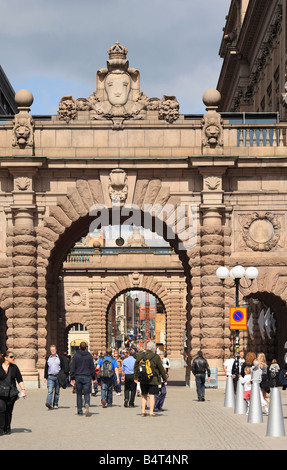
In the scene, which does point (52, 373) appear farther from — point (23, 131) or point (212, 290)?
point (23, 131)

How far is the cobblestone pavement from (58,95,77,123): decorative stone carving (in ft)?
45.4

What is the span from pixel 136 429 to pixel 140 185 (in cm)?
1981

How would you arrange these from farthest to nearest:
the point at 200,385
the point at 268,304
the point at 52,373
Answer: the point at 268,304
the point at 200,385
the point at 52,373

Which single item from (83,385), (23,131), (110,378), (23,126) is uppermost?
(23,126)

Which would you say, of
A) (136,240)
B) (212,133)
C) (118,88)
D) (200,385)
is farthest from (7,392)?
(136,240)

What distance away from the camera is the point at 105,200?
135 ft

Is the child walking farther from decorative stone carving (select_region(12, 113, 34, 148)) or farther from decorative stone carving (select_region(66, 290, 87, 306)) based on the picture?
decorative stone carving (select_region(66, 290, 87, 306))

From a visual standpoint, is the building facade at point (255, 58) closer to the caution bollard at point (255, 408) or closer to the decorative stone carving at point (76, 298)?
the decorative stone carving at point (76, 298)

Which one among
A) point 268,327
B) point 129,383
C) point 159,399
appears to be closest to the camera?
point 159,399

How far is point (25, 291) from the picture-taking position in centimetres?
4028

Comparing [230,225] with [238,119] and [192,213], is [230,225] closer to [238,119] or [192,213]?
[192,213]
